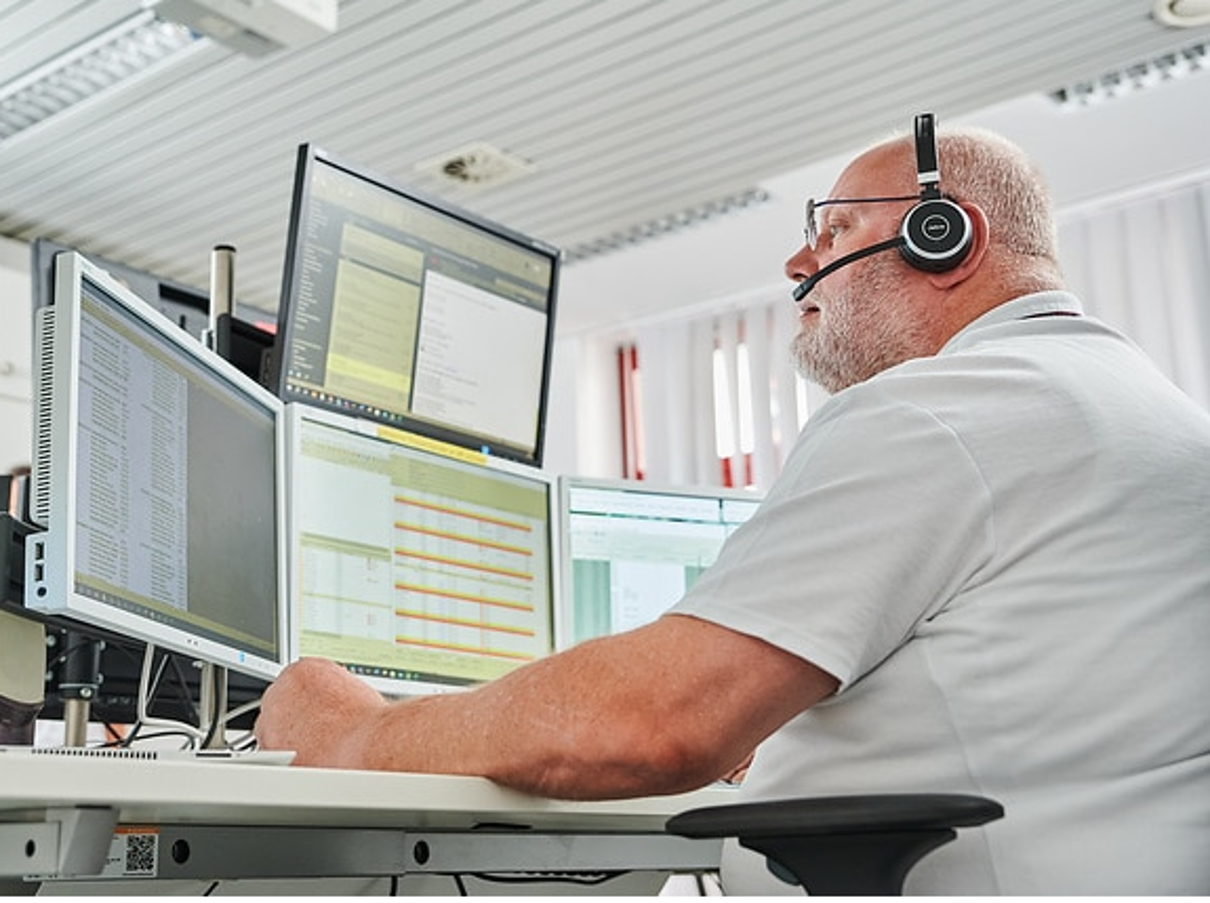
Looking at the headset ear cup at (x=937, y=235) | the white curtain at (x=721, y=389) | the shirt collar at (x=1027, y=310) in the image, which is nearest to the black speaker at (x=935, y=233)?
the headset ear cup at (x=937, y=235)

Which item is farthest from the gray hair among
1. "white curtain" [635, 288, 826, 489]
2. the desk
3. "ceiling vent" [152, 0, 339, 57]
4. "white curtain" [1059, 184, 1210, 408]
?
"white curtain" [635, 288, 826, 489]

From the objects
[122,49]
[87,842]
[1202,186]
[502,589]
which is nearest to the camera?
[87,842]

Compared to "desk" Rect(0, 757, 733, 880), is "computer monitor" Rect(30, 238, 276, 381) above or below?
above

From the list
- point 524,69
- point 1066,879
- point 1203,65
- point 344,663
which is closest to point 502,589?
point 344,663

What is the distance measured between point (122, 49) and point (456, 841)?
3.53m

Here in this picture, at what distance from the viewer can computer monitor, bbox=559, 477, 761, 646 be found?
249 centimetres

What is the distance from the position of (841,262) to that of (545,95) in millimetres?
Answer: 3205

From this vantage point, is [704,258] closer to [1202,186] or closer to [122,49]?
[1202,186]

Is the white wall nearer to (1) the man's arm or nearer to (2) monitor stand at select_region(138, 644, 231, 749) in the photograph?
(2) monitor stand at select_region(138, 644, 231, 749)

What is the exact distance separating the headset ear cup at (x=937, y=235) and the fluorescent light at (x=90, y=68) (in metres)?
3.21

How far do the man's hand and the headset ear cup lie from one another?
752 millimetres

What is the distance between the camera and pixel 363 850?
5.65 ft

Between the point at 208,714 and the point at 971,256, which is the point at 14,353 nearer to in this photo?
the point at 208,714

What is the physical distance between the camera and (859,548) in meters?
1.22
